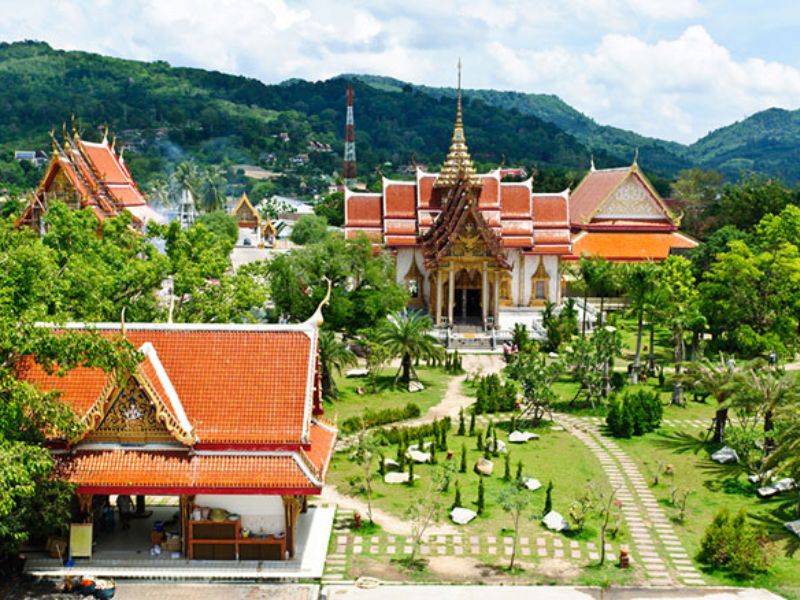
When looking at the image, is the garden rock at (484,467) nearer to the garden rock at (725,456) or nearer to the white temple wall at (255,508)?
the garden rock at (725,456)

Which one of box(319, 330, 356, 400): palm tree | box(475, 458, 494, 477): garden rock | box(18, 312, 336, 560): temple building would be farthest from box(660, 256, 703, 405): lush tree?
box(18, 312, 336, 560): temple building

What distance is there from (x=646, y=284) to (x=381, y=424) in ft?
45.5

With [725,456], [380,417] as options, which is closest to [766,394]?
[725,456]

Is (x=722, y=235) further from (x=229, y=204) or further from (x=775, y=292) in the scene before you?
(x=229, y=204)

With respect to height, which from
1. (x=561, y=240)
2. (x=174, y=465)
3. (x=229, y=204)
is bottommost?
(x=174, y=465)

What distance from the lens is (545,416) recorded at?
36125 mm

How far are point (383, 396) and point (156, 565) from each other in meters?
18.3

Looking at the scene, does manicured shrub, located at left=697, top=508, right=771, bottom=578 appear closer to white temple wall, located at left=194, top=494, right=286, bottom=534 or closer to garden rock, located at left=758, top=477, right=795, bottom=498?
garden rock, located at left=758, top=477, right=795, bottom=498

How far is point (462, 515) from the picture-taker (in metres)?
25.0

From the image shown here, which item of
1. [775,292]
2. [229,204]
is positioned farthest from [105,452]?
[229,204]

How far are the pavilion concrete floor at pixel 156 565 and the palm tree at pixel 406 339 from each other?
1716cm

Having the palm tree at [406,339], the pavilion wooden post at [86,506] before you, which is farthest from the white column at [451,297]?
the pavilion wooden post at [86,506]

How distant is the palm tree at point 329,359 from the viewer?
119 feet

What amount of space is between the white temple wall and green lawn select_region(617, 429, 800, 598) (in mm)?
10621
